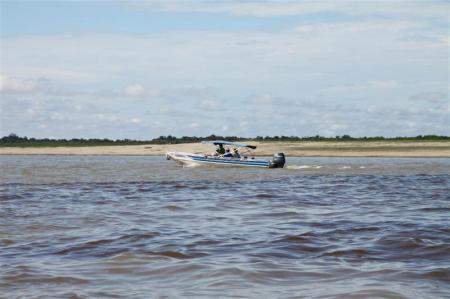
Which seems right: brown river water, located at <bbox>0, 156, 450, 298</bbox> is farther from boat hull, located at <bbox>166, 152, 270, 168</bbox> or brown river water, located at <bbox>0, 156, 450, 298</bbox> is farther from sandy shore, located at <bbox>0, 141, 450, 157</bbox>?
sandy shore, located at <bbox>0, 141, 450, 157</bbox>

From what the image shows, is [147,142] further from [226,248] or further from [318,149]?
[226,248]

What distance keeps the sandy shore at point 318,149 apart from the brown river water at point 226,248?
54.2 m

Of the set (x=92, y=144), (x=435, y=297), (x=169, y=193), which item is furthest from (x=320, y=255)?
(x=92, y=144)

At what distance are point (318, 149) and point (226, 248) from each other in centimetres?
7054

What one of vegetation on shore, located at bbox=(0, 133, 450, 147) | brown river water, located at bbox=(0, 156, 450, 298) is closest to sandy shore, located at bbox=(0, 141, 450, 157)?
vegetation on shore, located at bbox=(0, 133, 450, 147)

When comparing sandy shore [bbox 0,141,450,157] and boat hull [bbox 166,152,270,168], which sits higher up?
sandy shore [bbox 0,141,450,157]

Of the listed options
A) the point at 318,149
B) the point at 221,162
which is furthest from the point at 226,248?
the point at 318,149

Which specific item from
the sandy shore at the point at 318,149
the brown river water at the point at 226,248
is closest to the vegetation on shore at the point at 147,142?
the sandy shore at the point at 318,149

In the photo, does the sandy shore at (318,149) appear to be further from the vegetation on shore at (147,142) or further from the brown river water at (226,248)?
the brown river water at (226,248)

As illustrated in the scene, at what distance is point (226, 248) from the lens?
11250mm

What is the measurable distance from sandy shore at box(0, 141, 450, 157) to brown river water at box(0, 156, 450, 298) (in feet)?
178

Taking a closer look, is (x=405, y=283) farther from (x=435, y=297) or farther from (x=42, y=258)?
(x=42, y=258)

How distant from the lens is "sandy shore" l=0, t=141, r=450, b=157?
7356 cm

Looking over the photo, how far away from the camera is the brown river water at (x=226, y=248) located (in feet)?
27.7
